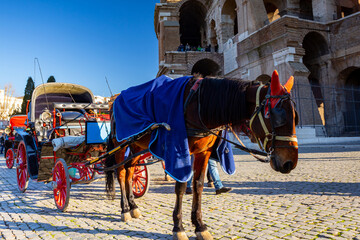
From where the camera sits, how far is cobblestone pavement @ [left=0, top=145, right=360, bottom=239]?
2.88 m

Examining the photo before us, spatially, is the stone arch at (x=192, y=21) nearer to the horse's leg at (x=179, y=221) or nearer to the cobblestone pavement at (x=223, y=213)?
the cobblestone pavement at (x=223, y=213)

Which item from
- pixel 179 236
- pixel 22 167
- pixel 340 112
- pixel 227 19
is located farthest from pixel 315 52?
pixel 179 236

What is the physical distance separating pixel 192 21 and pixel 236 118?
32.3 m

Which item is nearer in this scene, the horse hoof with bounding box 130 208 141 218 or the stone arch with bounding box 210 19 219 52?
the horse hoof with bounding box 130 208 141 218

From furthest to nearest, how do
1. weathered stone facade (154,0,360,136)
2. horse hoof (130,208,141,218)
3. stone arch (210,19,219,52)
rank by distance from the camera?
stone arch (210,19,219,52) < weathered stone facade (154,0,360,136) < horse hoof (130,208,141,218)

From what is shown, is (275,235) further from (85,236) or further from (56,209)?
(56,209)

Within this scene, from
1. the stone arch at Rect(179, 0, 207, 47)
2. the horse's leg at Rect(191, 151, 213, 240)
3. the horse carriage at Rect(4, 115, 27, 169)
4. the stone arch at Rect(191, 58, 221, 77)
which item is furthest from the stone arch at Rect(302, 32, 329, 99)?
the horse's leg at Rect(191, 151, 213, 240)

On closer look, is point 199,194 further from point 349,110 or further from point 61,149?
point 349,110

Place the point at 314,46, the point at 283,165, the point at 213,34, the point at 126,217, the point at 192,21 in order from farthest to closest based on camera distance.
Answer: the point at 192,21 < the point at 213,34 < the point at 314,46 < the point at 126,217 < the point at 283,165

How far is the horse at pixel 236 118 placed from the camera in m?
2.20

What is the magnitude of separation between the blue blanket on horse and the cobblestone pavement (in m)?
0.77

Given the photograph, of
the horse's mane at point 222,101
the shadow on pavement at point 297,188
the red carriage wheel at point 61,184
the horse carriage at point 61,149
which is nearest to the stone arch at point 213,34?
the shadow on pavement at point 297,188

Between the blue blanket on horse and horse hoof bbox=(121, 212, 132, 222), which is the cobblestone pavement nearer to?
horse hoof bbox=(121, 212, 132, 222)

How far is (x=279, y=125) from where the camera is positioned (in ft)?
7.18
